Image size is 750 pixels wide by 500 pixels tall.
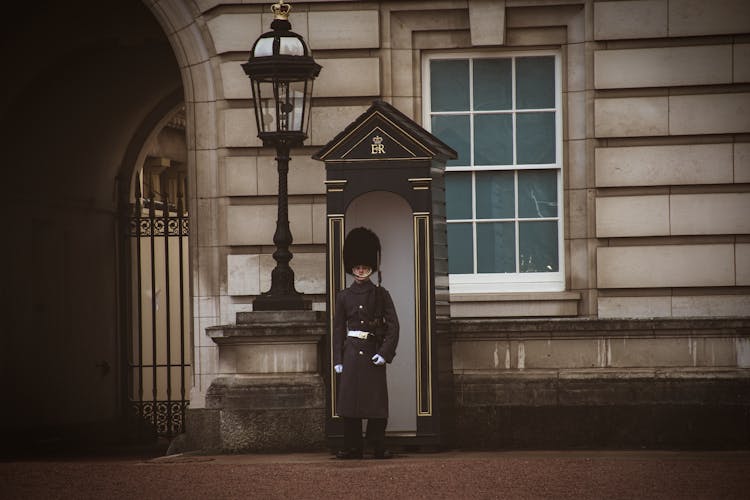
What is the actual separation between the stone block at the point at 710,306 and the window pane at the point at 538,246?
97 cm

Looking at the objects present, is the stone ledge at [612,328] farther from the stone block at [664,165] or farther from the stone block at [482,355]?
the stone block at [664,165]

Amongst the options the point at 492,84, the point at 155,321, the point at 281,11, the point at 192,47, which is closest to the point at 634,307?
the point at 492,84

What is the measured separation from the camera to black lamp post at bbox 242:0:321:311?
1218 cm

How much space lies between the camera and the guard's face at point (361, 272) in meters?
11.6

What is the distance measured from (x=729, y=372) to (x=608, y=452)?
1219mm

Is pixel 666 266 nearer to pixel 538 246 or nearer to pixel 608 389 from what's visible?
pixel 538 246

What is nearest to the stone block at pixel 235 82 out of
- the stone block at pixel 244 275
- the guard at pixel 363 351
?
the stone block at pixel 244 275

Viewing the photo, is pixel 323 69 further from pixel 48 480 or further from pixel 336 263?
pixel 48 480

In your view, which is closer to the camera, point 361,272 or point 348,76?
point 361,272

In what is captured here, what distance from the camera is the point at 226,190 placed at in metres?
13.3

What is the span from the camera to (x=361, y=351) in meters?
11.5

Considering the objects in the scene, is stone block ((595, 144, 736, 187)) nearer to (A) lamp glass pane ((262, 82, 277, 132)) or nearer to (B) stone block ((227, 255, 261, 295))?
(A) lamp glass pane ((262, 82, 277, 132))

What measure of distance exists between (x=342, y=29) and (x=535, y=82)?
58.9 inches

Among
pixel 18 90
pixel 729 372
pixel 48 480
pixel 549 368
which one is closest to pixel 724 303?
pixel 729 372
